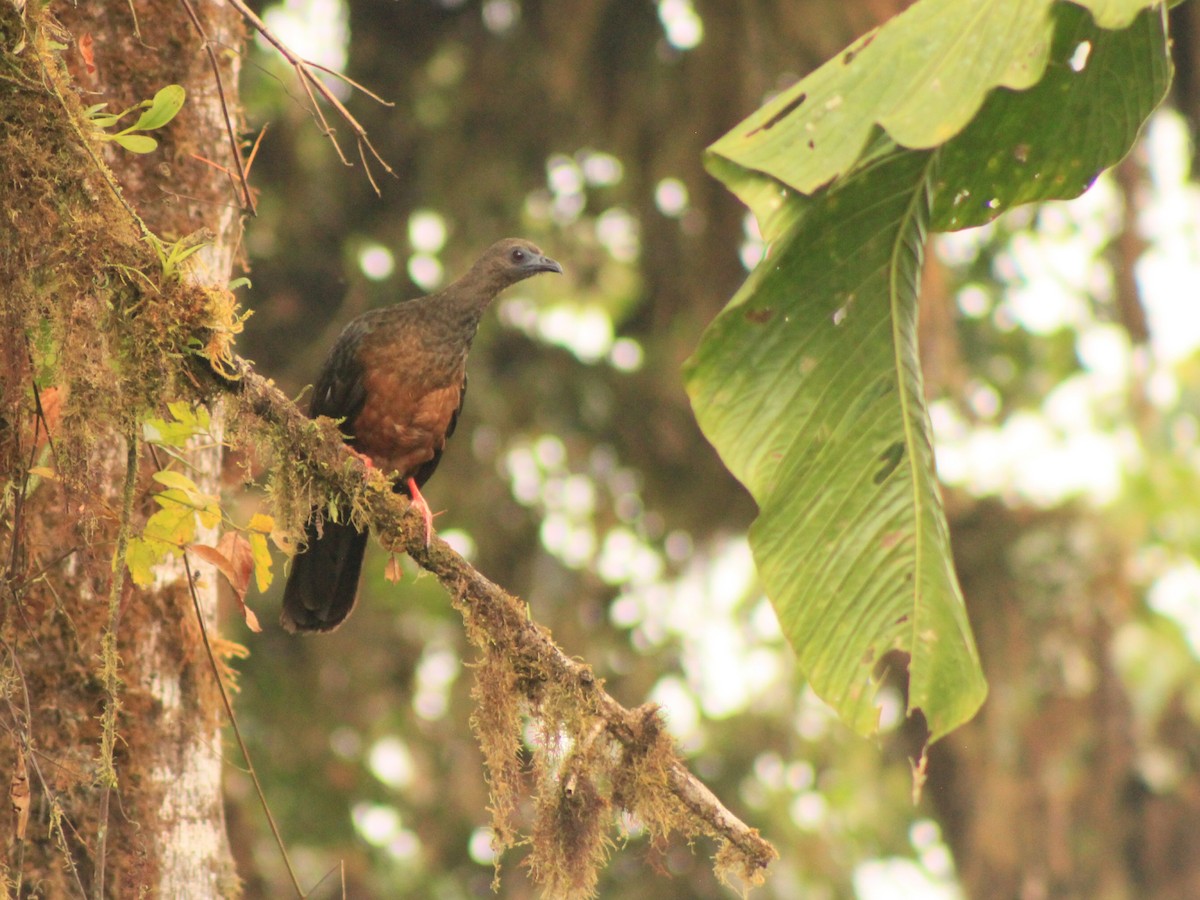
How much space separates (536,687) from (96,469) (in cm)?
108

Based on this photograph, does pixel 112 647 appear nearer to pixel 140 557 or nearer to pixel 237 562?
pixel 140 557

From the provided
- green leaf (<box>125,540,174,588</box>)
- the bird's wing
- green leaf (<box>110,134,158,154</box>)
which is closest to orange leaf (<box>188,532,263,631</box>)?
green leaf (<box>125,540,174,588</box>)

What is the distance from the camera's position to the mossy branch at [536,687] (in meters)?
3.09

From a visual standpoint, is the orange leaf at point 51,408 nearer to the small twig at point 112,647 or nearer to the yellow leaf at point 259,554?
the small twig at point 112,647

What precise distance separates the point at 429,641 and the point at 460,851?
1500 mm

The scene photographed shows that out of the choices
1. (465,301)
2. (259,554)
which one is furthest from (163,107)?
(465,301)

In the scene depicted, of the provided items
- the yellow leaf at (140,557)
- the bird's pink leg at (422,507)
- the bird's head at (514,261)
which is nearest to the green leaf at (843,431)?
the bird's pink leg at (422,507)

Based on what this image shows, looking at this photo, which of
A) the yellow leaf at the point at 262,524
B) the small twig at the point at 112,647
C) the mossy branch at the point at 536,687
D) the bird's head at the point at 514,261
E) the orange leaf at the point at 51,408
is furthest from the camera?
the bird's head at the point at 514,261

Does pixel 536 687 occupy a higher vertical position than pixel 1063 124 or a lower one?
lower

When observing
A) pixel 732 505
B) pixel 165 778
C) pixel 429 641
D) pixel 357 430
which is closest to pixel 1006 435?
pixel 732 505

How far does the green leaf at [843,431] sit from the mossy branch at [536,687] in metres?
0.38

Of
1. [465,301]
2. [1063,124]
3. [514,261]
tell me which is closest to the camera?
[1063,124]

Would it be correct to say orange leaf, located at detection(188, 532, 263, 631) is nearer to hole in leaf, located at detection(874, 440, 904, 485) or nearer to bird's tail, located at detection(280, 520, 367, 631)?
hole in leaf, located at detection(874, 440, 904, 485)

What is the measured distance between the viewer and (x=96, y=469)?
3084mm
